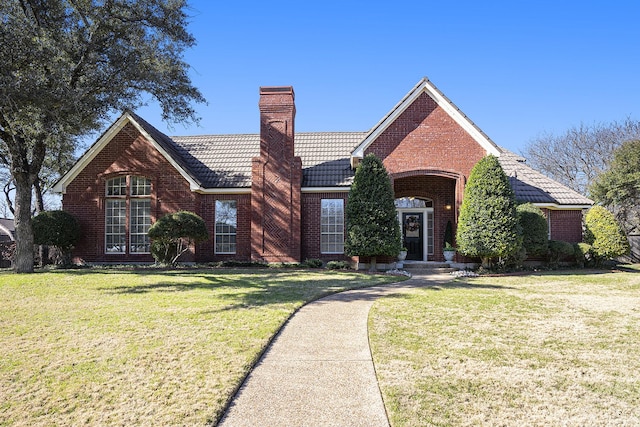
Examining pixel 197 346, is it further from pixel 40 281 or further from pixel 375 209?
pixel 375 209

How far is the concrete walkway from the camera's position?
392 centimetres

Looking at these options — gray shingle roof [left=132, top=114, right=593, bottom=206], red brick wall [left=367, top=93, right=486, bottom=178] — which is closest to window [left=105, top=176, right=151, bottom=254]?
gray shingle roof [left=132, top=114, right=593, bottom=206]

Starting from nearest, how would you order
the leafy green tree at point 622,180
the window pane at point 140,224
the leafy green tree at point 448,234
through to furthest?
the window pane at point 140,224, the leafy green tree at point 448,234, the leafy green tree at point 622,180

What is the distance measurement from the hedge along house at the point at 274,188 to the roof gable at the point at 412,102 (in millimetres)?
40

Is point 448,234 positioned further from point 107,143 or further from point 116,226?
point 107,143

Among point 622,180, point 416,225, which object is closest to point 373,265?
point 416,225

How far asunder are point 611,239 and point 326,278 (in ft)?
39.8

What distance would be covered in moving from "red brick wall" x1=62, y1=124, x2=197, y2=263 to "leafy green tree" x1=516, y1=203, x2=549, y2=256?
12864 mm

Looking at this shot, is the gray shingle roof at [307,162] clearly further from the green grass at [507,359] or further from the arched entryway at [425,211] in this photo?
the green grass at [507,359]

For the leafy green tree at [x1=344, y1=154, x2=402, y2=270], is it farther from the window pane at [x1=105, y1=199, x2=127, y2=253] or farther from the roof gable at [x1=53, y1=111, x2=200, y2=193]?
the window pane at [x1=105, y1=199, x2=127, y2=253]

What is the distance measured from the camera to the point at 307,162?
20109mm

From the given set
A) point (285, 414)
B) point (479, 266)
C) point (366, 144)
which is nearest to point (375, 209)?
point (366, 144)

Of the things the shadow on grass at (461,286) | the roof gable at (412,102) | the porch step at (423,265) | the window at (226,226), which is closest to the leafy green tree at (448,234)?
the porch step at (423,265)

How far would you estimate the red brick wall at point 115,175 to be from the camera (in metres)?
18.0
